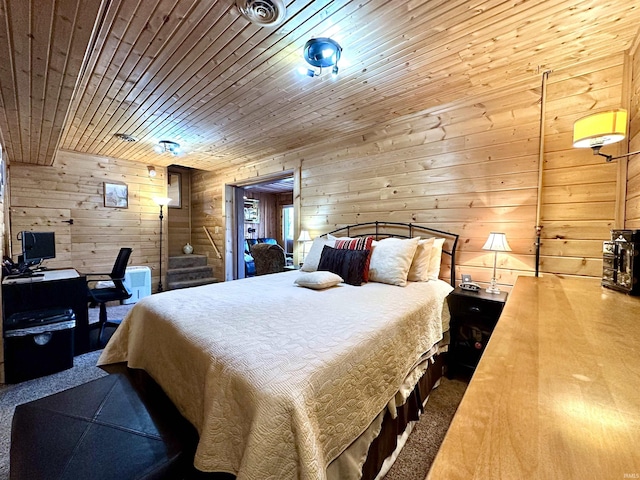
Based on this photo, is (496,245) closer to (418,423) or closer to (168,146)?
(418,423)

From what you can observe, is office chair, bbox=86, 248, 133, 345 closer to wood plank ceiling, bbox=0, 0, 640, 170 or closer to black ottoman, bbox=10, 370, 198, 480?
wood plank ceiling, bbox=0, 0, 640, 170

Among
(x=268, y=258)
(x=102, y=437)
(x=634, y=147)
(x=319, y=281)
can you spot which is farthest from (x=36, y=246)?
(x=634, y=147)

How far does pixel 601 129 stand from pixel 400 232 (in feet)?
5.75

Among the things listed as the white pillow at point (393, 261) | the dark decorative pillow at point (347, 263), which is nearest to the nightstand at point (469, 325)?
the white pillow at point (393, 261)

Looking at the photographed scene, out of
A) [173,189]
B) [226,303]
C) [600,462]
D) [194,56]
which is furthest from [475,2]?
[173,189]

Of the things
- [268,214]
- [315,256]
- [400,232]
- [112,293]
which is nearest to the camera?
[315,256]

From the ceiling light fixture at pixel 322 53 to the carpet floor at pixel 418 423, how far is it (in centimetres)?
248

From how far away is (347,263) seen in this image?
248 centimetres

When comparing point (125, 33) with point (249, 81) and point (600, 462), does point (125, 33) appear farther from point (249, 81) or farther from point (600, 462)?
point (600, 462)

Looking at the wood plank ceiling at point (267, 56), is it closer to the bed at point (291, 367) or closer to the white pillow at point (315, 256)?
the white pillow at point (315, 256)

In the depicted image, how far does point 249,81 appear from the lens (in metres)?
2.24

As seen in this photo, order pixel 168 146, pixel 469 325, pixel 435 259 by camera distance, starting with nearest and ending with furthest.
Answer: pixel 469 325, pixel 435 259, pixel 168 146

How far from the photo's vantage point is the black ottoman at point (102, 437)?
0.89m

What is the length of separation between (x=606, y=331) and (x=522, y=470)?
86cm
